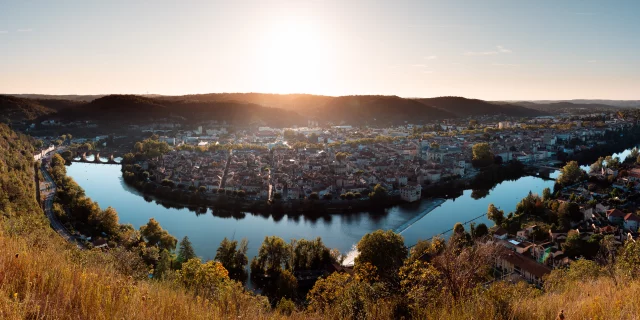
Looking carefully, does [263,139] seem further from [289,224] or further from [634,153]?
[634,153]

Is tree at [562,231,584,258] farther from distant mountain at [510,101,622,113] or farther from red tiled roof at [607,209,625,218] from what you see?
distant mountain at [510,101,622,113]

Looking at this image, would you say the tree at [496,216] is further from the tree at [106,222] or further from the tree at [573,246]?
the tree at [106,222]

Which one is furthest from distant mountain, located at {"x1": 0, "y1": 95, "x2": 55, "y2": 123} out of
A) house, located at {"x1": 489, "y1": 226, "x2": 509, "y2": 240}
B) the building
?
house, located at {"x1": 489, "y1": 226, "x2": 509, "y2": 240}

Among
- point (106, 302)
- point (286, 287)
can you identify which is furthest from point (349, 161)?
point (106, 302)

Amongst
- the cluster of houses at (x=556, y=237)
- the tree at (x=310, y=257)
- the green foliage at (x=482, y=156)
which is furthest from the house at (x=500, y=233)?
the green foliage at (x=482, y=156)

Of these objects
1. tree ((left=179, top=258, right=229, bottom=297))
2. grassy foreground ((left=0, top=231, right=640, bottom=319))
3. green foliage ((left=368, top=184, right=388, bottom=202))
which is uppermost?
grassy foreground ((left=0, top=231, right=640, bottom=319))

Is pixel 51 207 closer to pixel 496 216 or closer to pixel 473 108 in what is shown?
pixel 496 216
